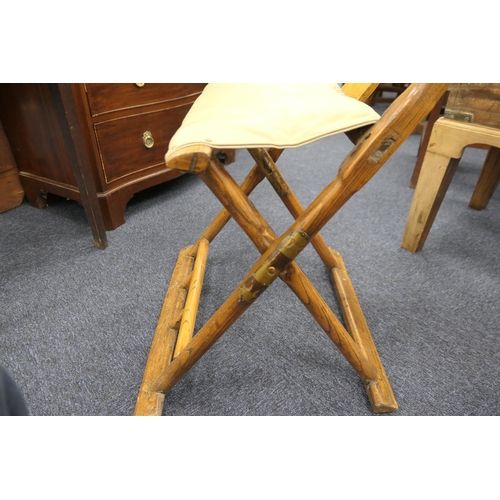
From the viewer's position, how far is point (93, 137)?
1.07 meters

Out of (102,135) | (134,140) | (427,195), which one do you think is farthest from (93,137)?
(427,195)

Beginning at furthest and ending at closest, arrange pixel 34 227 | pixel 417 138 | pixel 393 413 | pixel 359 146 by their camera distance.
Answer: pixel 417 138 → pixel 34 227 → pixel 393 413 → pixel 359 146

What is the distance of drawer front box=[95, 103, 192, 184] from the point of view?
112 cm

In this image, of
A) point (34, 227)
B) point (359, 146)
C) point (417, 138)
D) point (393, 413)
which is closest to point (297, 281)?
point (359, 146)

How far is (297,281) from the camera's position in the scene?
54 centimetres

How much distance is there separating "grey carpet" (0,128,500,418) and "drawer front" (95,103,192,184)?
6.5 inches

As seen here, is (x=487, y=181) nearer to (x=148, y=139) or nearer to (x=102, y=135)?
(x=148, y=139)

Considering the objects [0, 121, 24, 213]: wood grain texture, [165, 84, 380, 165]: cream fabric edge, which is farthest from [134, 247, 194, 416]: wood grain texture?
[0, 121, 24, 213]: wood grain texture

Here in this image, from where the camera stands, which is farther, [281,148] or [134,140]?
[134,140]

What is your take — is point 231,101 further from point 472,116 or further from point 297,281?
point 472,116

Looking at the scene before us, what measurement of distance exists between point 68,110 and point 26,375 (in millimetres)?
609

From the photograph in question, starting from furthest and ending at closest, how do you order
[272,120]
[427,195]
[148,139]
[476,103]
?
[148,139]
[427,195]
[476,103]
[272,120]

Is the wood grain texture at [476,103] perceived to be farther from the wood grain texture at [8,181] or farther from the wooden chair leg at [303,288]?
the wood grain texture at [8,181]

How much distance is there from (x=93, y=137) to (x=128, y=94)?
0.17 m
